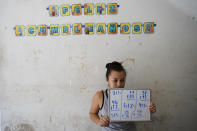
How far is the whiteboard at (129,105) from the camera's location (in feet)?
3.32

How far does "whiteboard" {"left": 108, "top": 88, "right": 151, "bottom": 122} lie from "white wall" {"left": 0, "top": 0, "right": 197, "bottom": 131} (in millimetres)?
356

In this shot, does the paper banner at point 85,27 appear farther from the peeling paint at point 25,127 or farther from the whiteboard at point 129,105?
the peeling paint at point 25,127

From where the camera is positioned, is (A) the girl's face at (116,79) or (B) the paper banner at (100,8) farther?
(B) the paper banner at (100,8)

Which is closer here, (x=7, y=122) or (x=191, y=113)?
(x=191, y=113)

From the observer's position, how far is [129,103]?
103cm

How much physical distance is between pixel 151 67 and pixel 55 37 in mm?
969

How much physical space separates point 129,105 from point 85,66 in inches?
22.6

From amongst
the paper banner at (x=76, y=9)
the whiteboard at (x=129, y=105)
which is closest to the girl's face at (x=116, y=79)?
the whiteboard at (x=129, y=105)

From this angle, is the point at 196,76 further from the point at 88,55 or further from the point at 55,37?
the point at 55,37

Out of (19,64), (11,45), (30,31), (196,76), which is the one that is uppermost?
(30,31)

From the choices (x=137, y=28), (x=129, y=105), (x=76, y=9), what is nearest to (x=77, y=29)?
(x=76, y=9)

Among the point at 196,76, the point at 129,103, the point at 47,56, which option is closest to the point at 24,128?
the point at 47,56

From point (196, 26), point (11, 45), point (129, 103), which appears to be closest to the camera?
point (129, 103)

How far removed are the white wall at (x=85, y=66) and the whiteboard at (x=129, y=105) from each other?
356mm
